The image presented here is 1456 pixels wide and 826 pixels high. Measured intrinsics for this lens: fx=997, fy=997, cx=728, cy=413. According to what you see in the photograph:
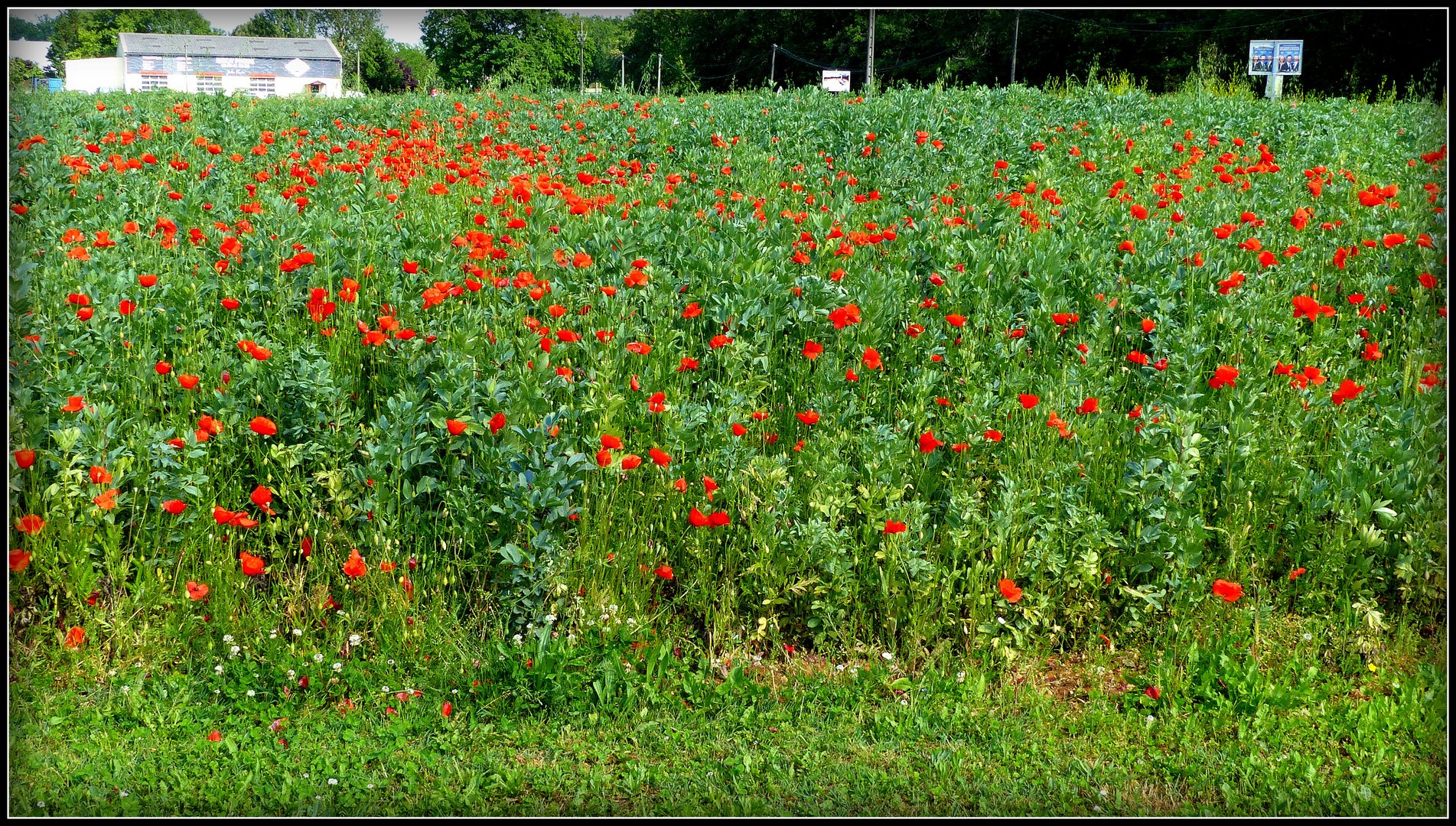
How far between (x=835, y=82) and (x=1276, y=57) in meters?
4.89

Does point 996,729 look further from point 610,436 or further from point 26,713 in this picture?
point 26,713

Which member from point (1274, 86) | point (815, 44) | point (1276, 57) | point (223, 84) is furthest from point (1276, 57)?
point (815, 44)

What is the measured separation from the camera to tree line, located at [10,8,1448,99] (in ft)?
11.8

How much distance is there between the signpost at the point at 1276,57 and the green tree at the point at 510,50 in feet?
23.6


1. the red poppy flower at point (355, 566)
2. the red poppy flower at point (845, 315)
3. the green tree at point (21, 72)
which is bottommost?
the red poppy flower at point (355, 566)

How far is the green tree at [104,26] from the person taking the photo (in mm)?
2717

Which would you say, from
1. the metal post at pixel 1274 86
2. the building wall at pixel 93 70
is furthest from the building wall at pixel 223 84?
the metal post at pixel 1274 86

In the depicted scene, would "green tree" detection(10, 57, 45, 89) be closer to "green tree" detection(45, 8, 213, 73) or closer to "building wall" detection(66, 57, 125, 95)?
"green tree" detection(45, 8, 213, 73)

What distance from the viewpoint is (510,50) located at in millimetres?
9594

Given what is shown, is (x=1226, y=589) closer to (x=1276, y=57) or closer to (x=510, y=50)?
(x=510, y=50)

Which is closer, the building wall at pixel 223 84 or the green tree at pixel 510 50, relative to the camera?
the green tree at pixel 510 50

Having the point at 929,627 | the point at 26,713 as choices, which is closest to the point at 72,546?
the point at 26,713

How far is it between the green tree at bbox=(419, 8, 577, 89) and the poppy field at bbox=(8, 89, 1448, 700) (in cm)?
206

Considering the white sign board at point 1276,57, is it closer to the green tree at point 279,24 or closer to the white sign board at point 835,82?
the white sign board at point 835,82
